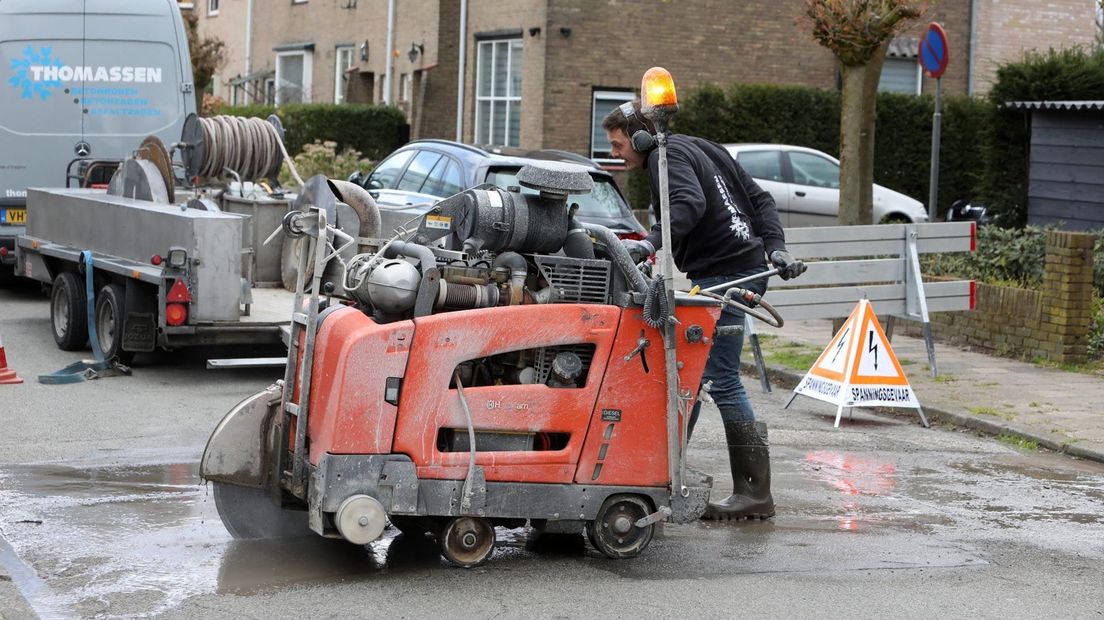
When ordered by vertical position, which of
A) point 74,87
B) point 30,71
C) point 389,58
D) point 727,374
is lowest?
point 727,374

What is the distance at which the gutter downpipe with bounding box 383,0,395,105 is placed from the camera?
31.4 m

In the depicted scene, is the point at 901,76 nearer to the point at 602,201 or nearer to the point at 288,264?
the point at 602,201

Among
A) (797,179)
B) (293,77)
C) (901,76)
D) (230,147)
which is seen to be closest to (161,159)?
(230,147)

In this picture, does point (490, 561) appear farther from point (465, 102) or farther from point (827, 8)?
point (465, 102)

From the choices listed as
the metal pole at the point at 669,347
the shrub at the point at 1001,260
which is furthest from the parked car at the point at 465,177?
the metal pole at the point at 669,347

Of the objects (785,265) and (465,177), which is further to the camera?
(465,177)

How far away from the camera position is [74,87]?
1493cm

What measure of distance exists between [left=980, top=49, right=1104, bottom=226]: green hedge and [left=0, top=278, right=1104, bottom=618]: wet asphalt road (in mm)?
8085

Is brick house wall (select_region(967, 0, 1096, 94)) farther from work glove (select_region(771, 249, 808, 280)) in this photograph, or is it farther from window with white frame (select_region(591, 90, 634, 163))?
work glove (select_region(771, 249, 808, 280))

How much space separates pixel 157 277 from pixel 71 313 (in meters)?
1.83

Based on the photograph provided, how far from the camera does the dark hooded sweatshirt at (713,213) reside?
677 centimetres

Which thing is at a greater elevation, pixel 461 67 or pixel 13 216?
pixel 461 67

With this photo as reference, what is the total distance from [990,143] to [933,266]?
9.60ft

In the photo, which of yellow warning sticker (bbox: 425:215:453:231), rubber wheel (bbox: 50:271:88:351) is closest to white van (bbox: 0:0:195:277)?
rubber wheel (bbox: 50:271:88:351)
